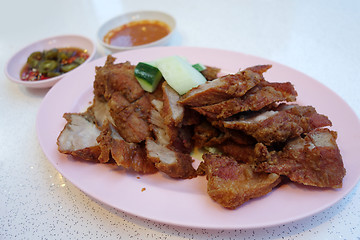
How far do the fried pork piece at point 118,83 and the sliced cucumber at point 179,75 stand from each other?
0.90 feet

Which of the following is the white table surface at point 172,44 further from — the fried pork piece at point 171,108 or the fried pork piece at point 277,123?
the fried pork piece at point 171,108

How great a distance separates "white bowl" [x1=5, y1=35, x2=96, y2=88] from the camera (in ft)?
10.0

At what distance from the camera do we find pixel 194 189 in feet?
6.13

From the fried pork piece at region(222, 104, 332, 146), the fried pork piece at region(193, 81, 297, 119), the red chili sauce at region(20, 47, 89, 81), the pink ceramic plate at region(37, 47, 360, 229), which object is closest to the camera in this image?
the pink ceramic plate at region(37, 47, 360, 229)

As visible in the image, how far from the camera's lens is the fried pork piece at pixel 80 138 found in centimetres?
196

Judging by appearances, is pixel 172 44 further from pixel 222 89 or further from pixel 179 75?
pixel 222 89

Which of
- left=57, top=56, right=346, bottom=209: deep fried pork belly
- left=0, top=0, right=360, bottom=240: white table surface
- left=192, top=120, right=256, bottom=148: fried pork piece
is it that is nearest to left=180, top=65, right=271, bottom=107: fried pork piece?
left=57, top=56, right=346, bottom=209: deep fried pork belly

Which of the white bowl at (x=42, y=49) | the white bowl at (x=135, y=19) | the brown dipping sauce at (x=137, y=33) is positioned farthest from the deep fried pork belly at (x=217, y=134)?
the white bowl at (x=135, y=19)

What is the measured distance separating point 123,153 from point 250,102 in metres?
1.04

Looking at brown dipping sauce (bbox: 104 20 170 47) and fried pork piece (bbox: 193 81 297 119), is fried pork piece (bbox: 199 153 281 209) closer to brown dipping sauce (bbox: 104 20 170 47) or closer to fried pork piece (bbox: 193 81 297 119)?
fried pork piece (bbox: 193 81 297 119)

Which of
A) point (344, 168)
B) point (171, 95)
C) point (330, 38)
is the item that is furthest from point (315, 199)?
point (330, 38)

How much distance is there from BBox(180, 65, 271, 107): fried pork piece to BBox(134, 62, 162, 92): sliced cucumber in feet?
1.24

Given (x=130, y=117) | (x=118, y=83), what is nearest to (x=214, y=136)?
(x=130, y=117)

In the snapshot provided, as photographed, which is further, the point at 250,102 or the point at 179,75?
the point at 179,75
